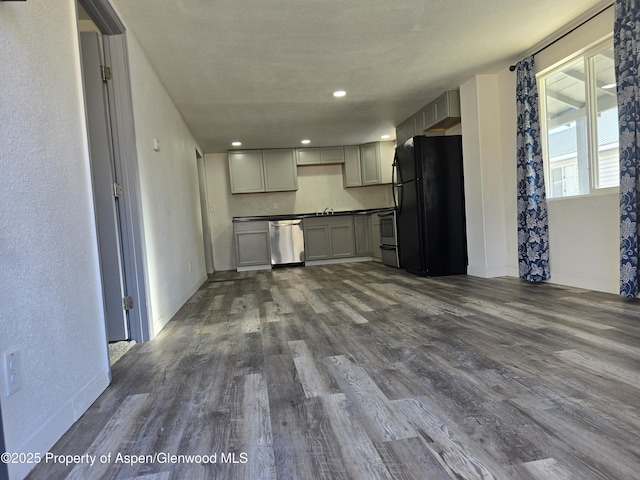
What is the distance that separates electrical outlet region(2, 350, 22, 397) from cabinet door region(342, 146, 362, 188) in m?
6.41

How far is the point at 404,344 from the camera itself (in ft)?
6.78

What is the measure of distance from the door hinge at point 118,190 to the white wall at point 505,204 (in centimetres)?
350

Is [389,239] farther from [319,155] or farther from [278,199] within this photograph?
[278,199]

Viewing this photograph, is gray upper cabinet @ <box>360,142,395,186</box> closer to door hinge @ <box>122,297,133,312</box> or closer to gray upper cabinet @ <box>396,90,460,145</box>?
gray upper cabinet @ <box>396,90,460,145</box>

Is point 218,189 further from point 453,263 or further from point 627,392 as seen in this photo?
point 627,392

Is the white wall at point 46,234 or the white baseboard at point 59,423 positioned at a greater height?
the white wall at point 46,234

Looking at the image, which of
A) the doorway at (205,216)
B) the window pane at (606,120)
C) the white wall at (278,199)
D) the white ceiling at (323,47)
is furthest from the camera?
the white wall at (278,199)

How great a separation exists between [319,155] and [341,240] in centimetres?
166

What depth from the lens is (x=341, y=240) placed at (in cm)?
684

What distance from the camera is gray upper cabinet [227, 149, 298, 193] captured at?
266 inches

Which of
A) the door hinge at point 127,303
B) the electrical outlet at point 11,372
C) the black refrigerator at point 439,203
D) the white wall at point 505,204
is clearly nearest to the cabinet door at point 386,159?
the black refrigerator at point 439,203

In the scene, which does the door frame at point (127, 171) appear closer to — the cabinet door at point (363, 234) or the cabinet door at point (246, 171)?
the cabinet door at point (246, 171)

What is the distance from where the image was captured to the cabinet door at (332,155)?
7.05 meters

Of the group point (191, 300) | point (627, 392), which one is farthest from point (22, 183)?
point (191, 300)
